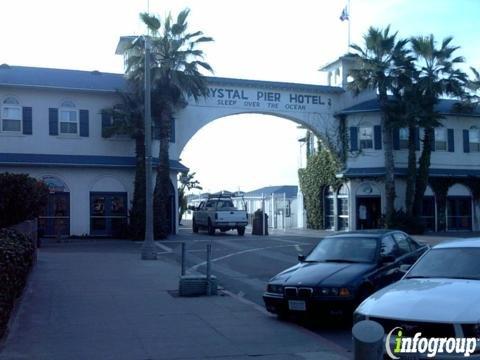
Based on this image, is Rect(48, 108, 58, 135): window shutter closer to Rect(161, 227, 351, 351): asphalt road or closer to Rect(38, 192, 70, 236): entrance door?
Rect(38, 192, 70, 236): entrance door

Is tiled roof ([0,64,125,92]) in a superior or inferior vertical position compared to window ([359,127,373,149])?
superior

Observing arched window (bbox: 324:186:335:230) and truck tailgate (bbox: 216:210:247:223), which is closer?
truck tailgate (bbox: 216:210:247:223)

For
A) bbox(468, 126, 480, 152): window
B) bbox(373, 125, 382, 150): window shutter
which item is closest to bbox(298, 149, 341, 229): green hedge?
bbox(373, 125, 382, 150): window shutter

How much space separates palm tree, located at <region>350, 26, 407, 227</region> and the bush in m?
21.7

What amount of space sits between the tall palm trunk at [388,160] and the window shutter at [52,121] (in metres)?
17.9

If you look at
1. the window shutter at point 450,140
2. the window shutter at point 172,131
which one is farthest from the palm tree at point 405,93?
the window shutter at point 172,131

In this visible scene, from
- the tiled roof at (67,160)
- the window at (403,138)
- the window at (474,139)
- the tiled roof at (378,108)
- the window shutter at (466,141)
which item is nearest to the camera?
the tiled roof at (67,160)

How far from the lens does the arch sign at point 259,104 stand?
34.5 meters

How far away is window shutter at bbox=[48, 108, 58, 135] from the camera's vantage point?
31734 mm

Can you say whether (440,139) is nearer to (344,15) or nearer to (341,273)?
(344,15)

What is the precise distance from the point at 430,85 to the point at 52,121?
68.5ft

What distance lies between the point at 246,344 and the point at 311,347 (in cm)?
90

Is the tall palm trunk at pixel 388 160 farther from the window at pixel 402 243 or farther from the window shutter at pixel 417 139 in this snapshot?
the window at pixel 402 243

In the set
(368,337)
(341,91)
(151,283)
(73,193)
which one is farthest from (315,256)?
(341,91)
